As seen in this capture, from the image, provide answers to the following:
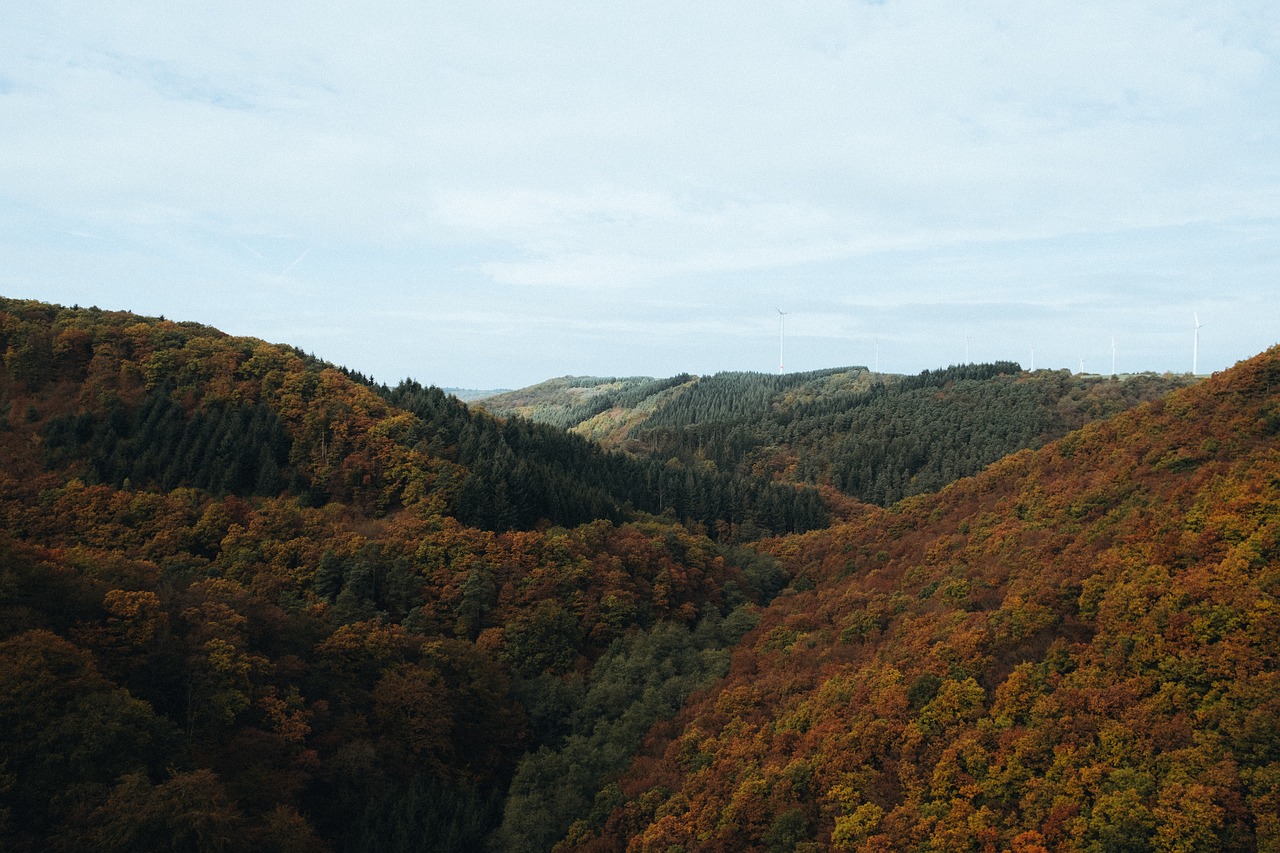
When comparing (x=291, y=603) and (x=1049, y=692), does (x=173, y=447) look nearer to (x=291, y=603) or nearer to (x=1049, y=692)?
(x=291, y=603)

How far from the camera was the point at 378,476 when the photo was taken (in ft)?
340

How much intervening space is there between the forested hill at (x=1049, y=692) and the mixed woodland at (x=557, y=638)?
22 cm

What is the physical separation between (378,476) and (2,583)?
177ft

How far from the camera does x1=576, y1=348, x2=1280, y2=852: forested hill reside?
3619 centimetres

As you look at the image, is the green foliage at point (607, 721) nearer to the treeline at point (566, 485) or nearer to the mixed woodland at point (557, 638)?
the mixed woodland at point (557, 638)

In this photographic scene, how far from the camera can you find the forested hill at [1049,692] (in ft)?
119

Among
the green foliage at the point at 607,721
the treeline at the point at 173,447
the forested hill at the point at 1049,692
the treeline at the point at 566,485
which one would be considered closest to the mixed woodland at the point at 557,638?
the forested hill at the point at 1049,692

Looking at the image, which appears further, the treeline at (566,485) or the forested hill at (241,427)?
the treeline at (566,485)

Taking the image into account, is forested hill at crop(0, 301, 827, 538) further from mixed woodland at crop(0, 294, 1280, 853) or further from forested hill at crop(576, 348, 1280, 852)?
forested hill at crop(576, 348, 1280, 852)

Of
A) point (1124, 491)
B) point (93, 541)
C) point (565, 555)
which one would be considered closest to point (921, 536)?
point (1124, 491)

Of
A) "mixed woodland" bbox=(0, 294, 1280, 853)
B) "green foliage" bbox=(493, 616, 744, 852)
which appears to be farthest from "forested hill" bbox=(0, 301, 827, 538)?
"green foliage" bbox=(493, 616, 744, 852)

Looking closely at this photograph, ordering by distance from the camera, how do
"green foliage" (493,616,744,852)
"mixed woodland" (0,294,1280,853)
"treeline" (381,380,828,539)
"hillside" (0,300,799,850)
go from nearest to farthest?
"mixed woodland" (0,294,1280,853), "hillside" (0,300,799,850), "green foliage" (493,616,744,852), "treeline" (381,380,828,539)

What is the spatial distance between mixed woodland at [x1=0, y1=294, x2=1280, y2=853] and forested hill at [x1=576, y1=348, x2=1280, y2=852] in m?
0.22

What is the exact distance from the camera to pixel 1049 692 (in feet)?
146
